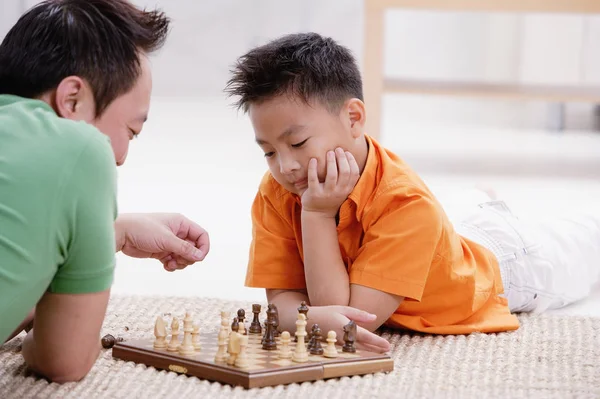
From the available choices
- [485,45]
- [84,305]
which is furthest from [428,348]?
[485,45]

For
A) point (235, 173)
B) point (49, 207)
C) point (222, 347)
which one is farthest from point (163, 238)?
point (235, 173)

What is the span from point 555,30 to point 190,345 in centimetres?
367

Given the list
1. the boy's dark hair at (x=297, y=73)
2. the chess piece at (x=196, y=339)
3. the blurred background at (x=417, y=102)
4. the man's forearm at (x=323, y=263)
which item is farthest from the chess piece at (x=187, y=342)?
the blurred background at (x=417, y=102)

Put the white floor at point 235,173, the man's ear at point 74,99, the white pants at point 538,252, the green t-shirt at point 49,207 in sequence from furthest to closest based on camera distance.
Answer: the white floor at point 235,173
the white pants at point 538,252
the man's ear at point 74,99
the green t-shirt at point 49,207

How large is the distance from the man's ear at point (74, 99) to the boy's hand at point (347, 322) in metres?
0.41

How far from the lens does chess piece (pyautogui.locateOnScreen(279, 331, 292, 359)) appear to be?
1138 millimetres

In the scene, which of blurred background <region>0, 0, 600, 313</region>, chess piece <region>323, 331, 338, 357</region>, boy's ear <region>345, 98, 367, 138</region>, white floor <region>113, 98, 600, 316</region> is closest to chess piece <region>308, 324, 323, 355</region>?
chess piece <region>323, 331, 338, 357</region>

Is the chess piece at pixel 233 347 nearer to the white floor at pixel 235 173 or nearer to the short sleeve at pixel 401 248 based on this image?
the short sleeve at pixel 401 248

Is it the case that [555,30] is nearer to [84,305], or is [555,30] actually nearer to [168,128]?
[168,128]

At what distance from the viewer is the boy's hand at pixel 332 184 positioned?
1309mm

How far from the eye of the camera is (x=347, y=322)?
124cm

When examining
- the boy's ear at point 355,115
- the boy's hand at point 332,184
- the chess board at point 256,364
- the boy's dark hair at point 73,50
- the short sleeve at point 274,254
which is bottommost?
the chess board at point 256,364

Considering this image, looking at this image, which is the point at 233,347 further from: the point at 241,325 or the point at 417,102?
the point at 417,102

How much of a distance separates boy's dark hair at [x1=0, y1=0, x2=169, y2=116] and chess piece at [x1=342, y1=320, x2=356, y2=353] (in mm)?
410
